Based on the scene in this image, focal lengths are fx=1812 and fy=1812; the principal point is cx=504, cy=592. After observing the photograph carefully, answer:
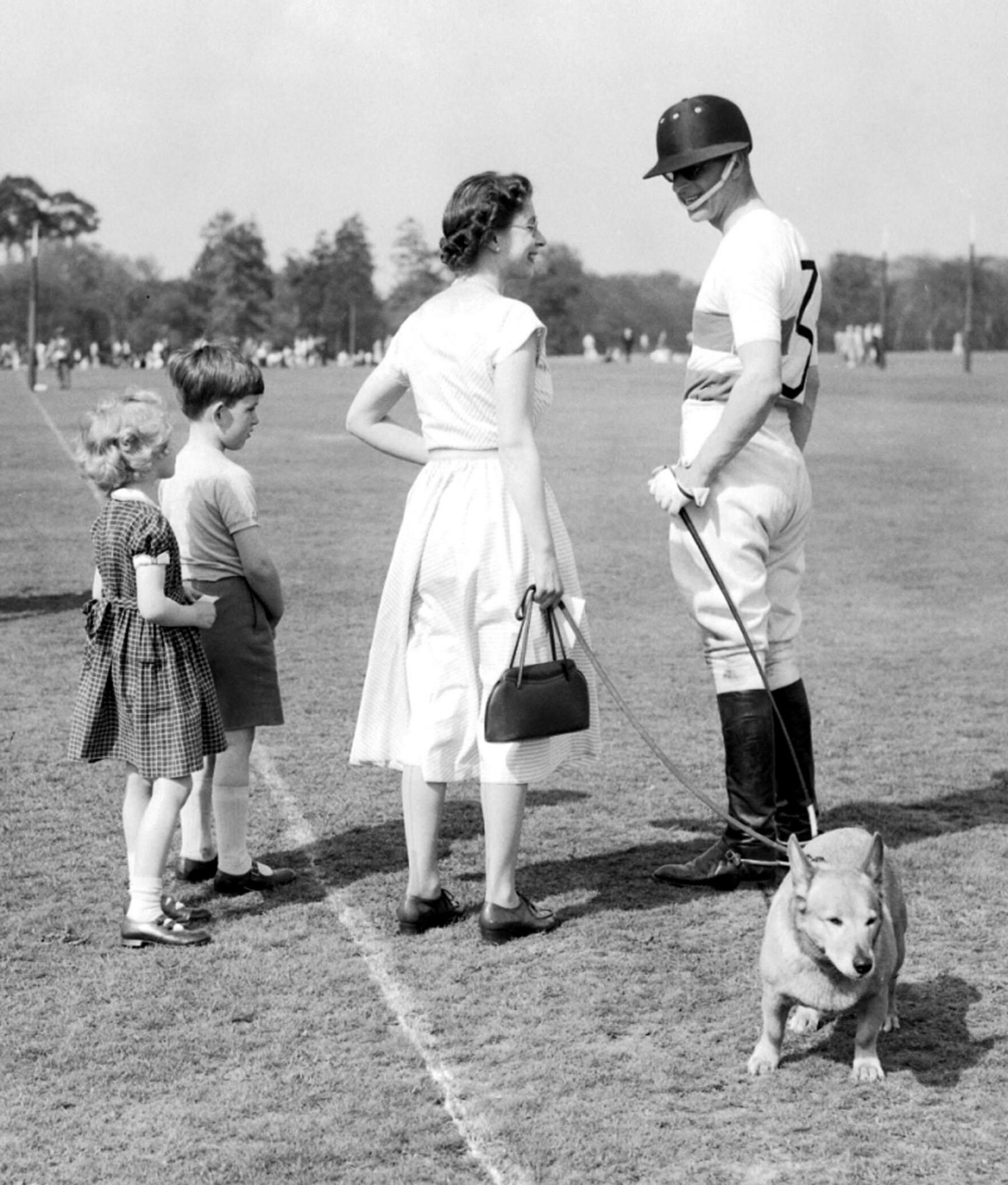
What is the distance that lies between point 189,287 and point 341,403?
95.4 meters

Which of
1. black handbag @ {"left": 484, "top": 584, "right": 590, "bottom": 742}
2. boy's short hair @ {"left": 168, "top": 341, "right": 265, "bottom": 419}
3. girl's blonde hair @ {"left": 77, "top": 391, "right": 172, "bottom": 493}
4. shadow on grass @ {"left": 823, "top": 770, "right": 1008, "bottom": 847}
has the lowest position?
shadow on grass @ {"left": 823, "top": 770, "right": 1008, "bottom": 847}

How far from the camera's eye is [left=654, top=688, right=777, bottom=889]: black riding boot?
18.9 ft

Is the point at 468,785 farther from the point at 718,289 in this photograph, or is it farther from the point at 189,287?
the point at 189,287

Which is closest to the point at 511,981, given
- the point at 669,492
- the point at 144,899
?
the point at 144,899

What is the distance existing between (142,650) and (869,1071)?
2.35 meters

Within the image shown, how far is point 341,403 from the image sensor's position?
4606cm

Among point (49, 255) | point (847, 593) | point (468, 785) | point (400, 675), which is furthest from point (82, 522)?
point (49, 255)

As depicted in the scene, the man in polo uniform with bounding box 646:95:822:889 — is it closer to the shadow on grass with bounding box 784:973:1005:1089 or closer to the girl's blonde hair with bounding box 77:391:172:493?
the shadow on grass with bounding box 784:973:1005:1089

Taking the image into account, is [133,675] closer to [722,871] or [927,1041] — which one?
[722,871]

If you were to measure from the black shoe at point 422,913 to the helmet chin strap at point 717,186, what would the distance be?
89.5 inches

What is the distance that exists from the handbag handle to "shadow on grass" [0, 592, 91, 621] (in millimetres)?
7413

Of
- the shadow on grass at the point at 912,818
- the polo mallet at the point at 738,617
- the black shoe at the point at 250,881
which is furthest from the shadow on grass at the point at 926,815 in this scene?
the black shoe at the point at 250,881

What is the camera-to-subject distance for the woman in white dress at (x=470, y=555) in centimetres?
505

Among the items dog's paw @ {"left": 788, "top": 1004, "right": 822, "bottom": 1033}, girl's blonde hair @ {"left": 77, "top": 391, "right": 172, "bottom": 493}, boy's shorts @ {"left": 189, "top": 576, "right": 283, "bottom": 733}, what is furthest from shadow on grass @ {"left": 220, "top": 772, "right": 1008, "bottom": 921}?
girl's blonde hair @ {"left": 77, "top": 391, "right": 172, "bottom": 493}
